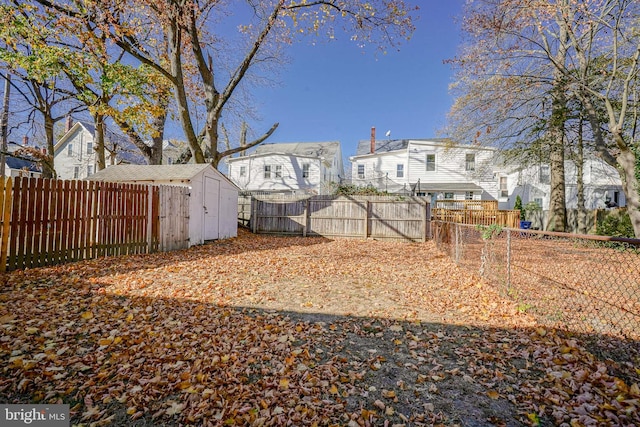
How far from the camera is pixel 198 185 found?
1012 centimetres

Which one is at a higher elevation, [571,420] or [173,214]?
[173,214]

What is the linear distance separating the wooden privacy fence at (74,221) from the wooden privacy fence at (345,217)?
612 cm

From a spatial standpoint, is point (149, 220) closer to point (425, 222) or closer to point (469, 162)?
point (425, 222)

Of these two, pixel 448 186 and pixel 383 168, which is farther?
pixel 383 168

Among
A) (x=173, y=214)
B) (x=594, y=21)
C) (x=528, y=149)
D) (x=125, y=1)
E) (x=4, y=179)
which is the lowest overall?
(x=173, y=214)

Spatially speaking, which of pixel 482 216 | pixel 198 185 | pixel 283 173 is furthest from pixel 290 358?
pixel 283 173

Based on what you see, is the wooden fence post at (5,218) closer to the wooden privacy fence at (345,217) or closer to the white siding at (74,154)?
the wooden privacy fence at (345,217)

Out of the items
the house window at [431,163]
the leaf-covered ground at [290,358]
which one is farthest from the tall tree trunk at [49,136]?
the house window at [431,163]

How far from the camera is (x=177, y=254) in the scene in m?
8.30

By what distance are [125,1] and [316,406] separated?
475 inches

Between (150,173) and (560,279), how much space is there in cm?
1214

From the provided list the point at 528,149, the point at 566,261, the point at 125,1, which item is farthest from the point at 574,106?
the point at 125,1

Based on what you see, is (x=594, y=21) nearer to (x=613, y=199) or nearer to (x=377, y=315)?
(x=377, y=315)

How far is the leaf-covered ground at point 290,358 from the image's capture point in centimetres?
218
